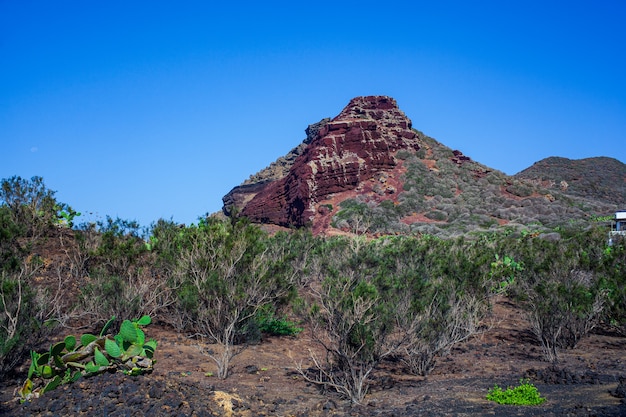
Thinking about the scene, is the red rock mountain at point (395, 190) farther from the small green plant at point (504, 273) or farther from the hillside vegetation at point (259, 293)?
the hillside vegetation at point (259, 293)

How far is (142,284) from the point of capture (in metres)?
11.7

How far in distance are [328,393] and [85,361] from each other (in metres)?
4.03

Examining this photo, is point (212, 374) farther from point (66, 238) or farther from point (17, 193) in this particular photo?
point (17, 193)

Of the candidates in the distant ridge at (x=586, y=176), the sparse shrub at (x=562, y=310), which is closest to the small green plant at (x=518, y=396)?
the sparse shrub at (x=562, y=310)

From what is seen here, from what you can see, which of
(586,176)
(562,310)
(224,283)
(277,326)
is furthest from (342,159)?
(224,283)

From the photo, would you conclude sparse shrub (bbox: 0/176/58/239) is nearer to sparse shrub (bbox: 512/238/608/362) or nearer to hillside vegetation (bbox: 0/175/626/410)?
hillside vegetation (bbox: 0/175/626/410)

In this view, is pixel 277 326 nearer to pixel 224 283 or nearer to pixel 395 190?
pixel 224 283

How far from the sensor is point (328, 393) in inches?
335

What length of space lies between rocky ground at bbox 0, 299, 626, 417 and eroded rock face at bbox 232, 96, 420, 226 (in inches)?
1578

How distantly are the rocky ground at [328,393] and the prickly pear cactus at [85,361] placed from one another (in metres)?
0.16

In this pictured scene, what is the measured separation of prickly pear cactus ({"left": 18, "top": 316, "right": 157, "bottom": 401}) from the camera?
6598 mm

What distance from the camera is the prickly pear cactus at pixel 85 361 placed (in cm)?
660

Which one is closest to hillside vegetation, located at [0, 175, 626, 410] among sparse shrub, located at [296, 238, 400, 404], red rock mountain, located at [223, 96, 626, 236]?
sparse shrub, located at [296, 238, 400, 404]

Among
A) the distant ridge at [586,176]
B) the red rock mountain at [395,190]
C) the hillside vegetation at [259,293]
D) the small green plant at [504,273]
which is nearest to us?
the hillside vegetation at [259,293]
